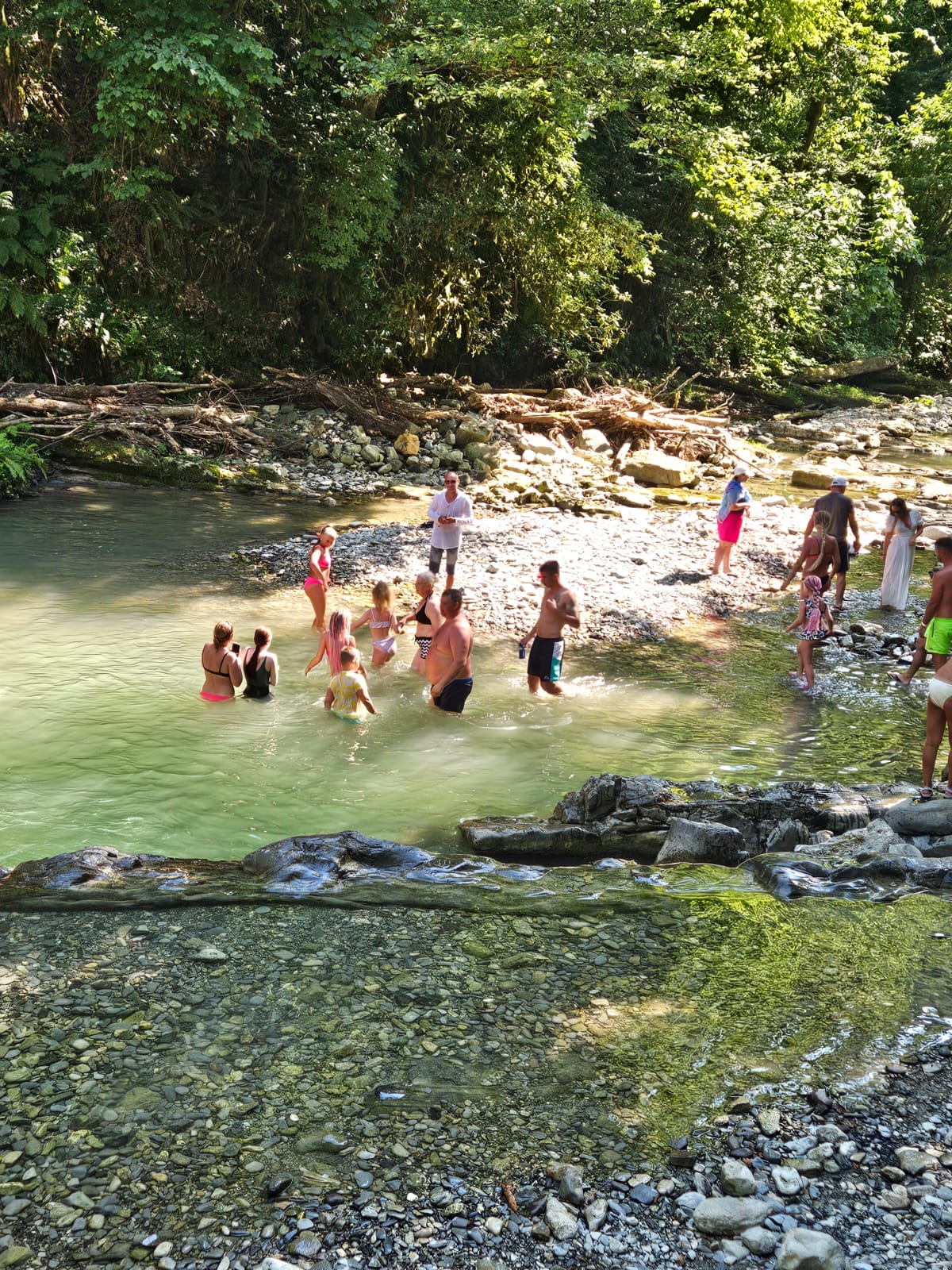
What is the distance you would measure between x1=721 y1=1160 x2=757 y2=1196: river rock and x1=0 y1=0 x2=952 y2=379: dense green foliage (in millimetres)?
17446

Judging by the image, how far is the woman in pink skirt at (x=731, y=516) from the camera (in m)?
14.5

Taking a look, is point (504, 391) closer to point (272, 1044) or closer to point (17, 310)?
point (17, 310)

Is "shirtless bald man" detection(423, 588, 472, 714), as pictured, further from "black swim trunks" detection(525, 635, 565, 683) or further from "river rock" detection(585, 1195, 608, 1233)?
"river rock" detection(585, 1195, 608, 1233)

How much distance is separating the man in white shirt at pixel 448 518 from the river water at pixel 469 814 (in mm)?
1849

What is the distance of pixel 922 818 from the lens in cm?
745

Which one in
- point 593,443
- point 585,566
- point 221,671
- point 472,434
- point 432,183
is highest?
point 432,183

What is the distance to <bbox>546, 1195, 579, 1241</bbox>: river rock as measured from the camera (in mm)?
3621

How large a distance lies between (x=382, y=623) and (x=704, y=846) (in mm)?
4583

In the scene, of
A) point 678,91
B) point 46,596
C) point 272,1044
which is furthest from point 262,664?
point 678,91

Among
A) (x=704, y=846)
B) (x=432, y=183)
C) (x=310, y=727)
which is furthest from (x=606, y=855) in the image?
(x=432, y=183)


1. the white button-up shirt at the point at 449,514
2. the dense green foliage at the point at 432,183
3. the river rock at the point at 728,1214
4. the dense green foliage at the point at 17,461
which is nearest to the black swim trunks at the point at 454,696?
the white button-up shirt at the point at 449,514

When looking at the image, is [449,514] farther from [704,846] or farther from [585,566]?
[704,846]

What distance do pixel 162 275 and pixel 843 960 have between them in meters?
20.5

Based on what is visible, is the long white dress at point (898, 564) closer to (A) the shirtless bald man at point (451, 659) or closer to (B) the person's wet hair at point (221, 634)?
(A) the shirtless bald man at point (451, 659)
